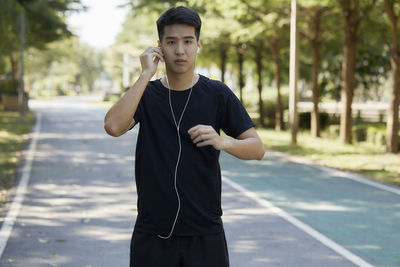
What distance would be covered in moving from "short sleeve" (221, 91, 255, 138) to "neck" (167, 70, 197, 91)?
0.62 ft

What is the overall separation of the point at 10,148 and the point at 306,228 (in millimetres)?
12099

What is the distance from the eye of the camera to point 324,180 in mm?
12367

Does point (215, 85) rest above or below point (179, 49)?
below

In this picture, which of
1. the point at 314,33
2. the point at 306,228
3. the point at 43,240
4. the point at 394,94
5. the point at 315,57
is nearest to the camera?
the point at 43,240

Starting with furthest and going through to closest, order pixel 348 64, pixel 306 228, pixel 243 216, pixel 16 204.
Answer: pixel 348 64 → pixel 16 204 → pixel 243 216 → pixel 306 228

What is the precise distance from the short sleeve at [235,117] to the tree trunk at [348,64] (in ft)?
61.6

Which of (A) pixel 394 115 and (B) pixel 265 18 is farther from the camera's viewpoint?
(B) pixel 265 18

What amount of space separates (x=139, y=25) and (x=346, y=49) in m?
96.9

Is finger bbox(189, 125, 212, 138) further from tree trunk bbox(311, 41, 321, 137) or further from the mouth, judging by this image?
tree trunk bbox(311, 41, 321, 137)

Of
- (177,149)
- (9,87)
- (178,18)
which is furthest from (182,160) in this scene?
(9,87)

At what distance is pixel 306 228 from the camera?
26.1 ft

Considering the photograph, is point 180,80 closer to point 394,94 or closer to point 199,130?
point 199,130

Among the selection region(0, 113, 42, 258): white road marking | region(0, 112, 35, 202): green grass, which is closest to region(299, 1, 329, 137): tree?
region(0, 112, 35, 202): green grass

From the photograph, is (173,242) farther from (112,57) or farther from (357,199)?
(112,57)
